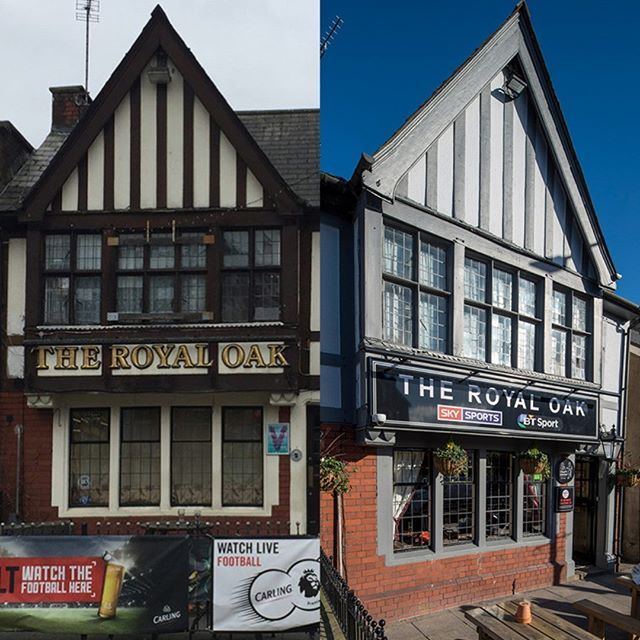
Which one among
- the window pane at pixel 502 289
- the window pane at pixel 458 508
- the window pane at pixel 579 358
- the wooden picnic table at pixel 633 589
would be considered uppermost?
the window pane at pixel 502 289

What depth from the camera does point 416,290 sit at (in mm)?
2131

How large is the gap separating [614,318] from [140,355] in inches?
64.1

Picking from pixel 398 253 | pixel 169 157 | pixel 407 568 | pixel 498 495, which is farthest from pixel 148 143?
pixel 498 495

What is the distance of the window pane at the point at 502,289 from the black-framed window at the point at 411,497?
642 millimetres

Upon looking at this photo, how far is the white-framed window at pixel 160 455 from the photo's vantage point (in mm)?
1654

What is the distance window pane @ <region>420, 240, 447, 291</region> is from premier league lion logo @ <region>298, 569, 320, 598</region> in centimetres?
108

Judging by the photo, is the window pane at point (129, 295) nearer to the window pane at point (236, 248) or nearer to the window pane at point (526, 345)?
the window pane at point (236, 248)

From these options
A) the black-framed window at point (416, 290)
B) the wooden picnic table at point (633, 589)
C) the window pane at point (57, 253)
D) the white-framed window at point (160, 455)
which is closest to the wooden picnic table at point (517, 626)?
the wooden picnic table at point (633, 589)

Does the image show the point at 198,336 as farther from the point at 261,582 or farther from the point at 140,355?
the point at 261,582

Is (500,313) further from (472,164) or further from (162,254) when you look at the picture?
(162,254)

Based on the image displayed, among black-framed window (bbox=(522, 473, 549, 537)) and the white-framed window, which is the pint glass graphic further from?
black-framed window (bbox=(522, 473, 549, 537))

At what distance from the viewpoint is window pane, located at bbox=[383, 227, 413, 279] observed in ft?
6.70

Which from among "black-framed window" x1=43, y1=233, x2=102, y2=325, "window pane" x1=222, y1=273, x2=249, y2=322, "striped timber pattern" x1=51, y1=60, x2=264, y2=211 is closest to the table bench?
"window pane" x1=222, y1=273, x2=249, y2=322

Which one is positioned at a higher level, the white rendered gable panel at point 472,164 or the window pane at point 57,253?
the white rendered gable panel at point 472,164
